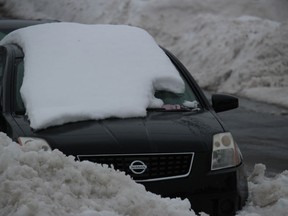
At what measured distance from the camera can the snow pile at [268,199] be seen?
5.93 meters

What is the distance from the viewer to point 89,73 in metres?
6.50

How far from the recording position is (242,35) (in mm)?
17125

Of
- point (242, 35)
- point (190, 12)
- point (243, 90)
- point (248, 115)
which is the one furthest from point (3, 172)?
point (190, 12)

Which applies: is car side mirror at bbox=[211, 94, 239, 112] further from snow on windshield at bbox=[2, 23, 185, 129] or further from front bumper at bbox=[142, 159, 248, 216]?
front bumper at bbox=[142, 159, 248, 216]

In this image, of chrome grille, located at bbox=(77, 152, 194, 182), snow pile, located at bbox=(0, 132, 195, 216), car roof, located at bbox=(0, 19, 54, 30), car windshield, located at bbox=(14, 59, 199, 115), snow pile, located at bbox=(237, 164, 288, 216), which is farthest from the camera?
car roof, located at bbox=(0, 19, 54, 30)

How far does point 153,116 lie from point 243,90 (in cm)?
907

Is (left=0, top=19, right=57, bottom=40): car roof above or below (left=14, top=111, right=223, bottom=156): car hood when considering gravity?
below

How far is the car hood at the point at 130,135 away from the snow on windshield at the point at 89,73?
0.09 metres

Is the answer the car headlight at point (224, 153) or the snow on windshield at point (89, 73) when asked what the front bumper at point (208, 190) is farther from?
the snow on windshield at point (89, 73)

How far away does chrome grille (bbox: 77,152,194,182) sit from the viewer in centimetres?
548

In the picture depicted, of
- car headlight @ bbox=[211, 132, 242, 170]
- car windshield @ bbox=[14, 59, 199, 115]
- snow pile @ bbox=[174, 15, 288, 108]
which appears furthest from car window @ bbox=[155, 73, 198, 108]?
snow pile @ bbox=[174, 15, 288, 108]

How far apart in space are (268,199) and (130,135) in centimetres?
132

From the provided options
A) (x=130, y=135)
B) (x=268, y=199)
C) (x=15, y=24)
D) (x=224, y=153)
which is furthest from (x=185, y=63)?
(x=130, y=135)

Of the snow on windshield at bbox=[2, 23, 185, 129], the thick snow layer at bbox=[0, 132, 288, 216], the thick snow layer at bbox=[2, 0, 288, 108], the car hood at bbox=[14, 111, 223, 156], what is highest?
the thick snow layer at bbox=[0, 132, 288, 216]
